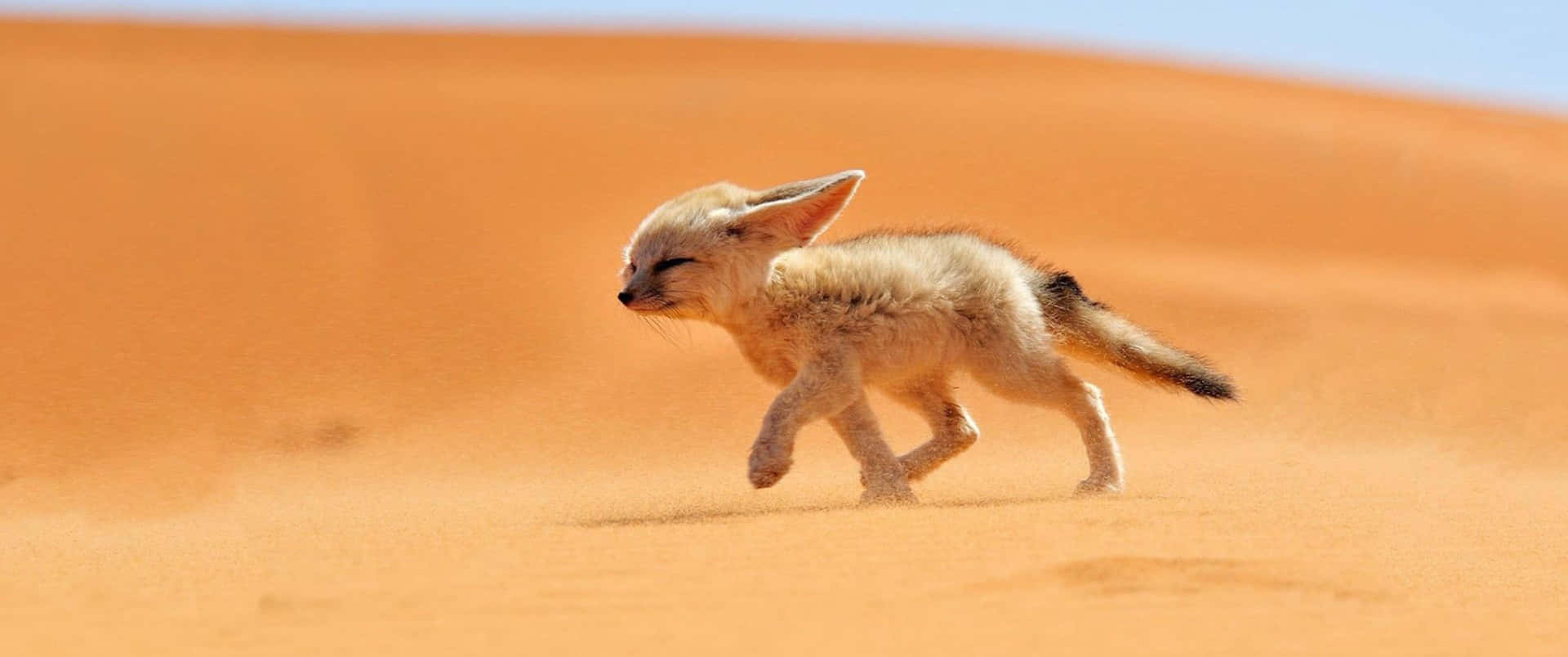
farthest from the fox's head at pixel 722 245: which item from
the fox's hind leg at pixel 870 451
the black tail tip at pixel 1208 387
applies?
the black tail tip at pixel 1208 387

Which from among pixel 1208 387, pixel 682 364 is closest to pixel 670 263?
pixel 1208 387

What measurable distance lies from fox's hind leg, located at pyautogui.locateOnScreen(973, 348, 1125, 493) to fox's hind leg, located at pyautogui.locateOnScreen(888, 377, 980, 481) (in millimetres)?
393

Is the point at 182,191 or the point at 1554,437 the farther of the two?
the point at 182,191

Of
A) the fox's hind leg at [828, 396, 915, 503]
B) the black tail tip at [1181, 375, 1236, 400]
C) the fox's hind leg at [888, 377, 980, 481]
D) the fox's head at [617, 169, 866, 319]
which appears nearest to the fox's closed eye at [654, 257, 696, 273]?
the fox's head at [617, 169, 866, 319]

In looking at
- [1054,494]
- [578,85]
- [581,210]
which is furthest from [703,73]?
[1054,494]

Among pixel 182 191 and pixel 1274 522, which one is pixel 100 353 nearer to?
pixel 182 191

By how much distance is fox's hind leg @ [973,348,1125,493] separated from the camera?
282 inches

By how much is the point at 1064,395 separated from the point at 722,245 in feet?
5.50

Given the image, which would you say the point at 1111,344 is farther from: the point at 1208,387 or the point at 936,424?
the point at 936,424

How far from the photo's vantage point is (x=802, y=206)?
6.96m

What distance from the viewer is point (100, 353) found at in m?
13.3

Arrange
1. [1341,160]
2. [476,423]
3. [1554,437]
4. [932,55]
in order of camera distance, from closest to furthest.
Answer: [1554,437], [476,423], [1341,160], [932,55]

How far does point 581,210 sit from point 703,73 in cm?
824

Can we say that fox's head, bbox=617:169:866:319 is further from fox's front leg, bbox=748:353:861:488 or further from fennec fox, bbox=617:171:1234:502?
fox's front leg, bbox=748:353:861:488
